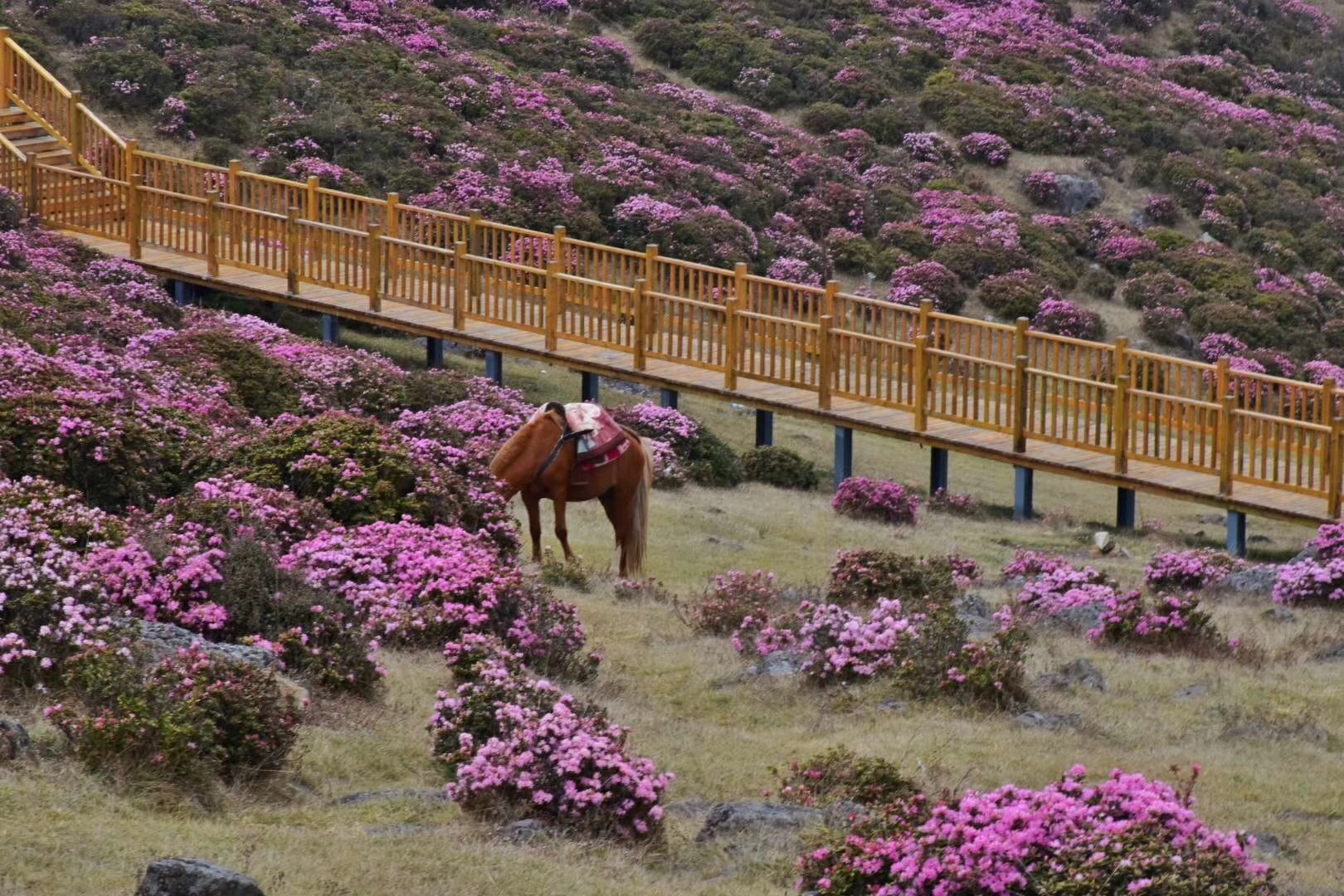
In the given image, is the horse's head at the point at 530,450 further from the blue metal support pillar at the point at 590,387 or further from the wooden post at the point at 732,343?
the blue metal support pillar at the point at 590,387

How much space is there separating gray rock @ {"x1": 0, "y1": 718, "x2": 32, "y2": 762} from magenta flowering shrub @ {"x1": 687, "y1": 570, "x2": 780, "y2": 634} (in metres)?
6.74

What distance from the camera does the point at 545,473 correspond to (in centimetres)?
1820

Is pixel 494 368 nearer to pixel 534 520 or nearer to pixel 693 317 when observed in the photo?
pixel 693 317

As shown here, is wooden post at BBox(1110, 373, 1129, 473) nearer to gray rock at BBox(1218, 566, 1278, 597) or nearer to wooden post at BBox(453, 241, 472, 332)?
gray rock at BBox(1218, 566, 1278, 597)

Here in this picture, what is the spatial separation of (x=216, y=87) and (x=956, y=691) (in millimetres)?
26503

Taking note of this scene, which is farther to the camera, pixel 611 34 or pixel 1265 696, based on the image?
pixel 611 34

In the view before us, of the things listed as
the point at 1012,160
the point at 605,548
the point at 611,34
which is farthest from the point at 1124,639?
the point at 611,34

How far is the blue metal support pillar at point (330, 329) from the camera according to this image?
2894 cm

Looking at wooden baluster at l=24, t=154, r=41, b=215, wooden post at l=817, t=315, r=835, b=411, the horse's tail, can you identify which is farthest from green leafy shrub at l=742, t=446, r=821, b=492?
wooden baluster at l=24, t=154, r=41, b=215

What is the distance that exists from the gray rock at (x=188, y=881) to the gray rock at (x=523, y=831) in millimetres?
2353

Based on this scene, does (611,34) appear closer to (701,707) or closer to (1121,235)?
(1121,235)

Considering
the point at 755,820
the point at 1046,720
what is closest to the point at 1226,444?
the point at 1046,720

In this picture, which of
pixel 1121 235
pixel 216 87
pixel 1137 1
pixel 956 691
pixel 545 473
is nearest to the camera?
pixel 956 691

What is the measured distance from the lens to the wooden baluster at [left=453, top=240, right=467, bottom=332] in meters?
27.4
